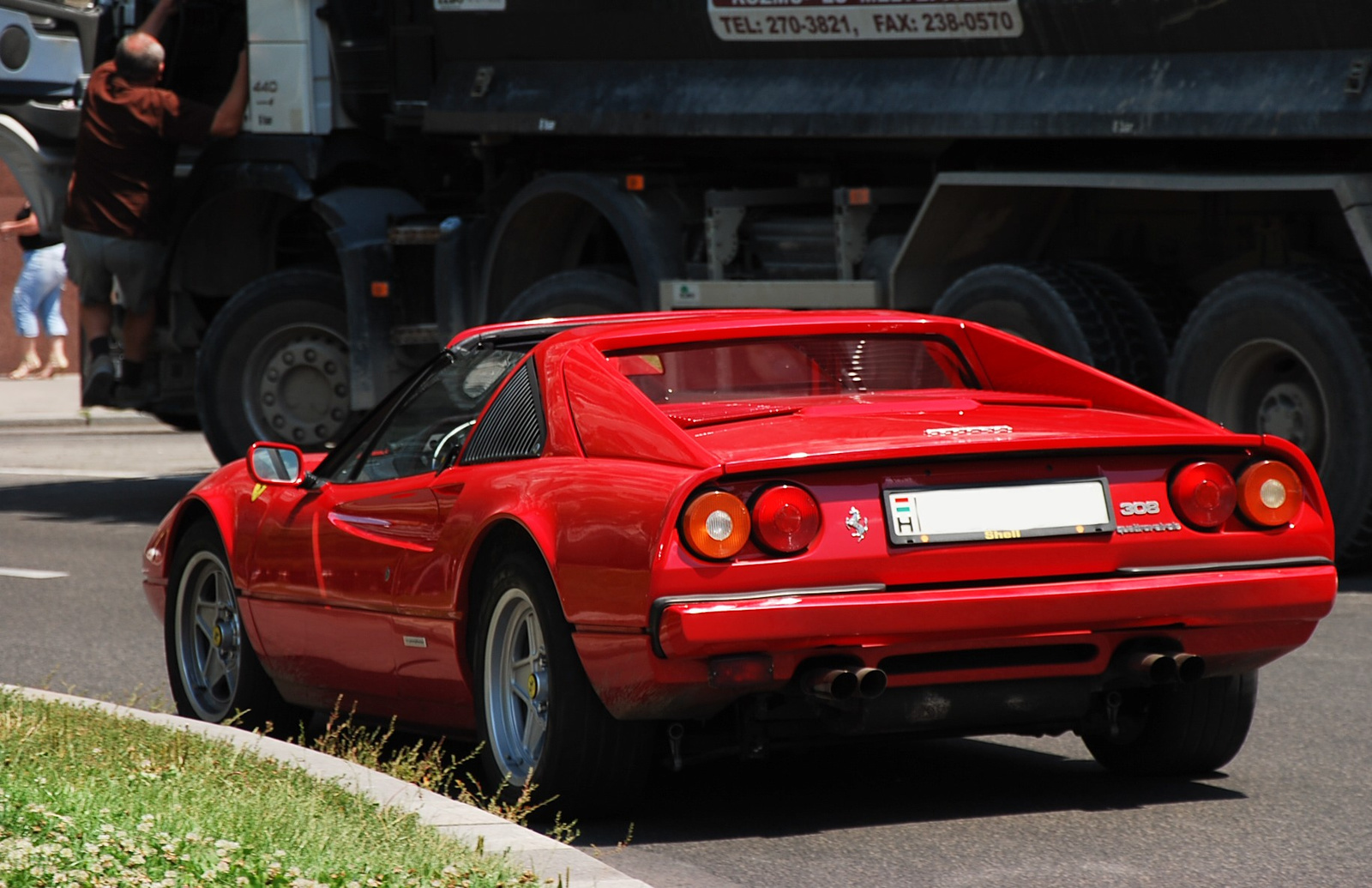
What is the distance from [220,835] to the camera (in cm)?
469

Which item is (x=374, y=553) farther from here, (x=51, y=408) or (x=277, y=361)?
(x=51, y=408)

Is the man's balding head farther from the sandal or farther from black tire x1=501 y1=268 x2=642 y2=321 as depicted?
the sandal

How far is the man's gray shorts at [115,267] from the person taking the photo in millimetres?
15445

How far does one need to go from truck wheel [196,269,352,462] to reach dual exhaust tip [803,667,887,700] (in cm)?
1043

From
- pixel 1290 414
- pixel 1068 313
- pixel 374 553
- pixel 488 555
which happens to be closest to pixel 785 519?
pixel 488 555

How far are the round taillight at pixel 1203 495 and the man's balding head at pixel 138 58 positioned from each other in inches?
422

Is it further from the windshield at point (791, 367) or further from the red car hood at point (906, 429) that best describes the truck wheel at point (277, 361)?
the red car hood at point (906, 429)

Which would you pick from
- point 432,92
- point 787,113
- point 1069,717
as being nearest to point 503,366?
point 1069,717

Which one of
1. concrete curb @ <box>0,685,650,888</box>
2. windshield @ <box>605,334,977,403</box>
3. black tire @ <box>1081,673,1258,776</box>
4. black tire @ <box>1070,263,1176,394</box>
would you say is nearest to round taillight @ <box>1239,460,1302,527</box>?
black tire @ <box>1081,673,1258,776</box>

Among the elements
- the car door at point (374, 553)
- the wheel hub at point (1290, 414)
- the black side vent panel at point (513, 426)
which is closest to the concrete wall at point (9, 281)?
the wheel hub at point (1290, 414)

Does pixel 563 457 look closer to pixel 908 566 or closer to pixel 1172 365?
pixel 908 566

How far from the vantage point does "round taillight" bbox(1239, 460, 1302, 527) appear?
557cm

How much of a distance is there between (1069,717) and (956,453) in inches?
29.0

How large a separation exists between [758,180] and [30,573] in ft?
15.7
